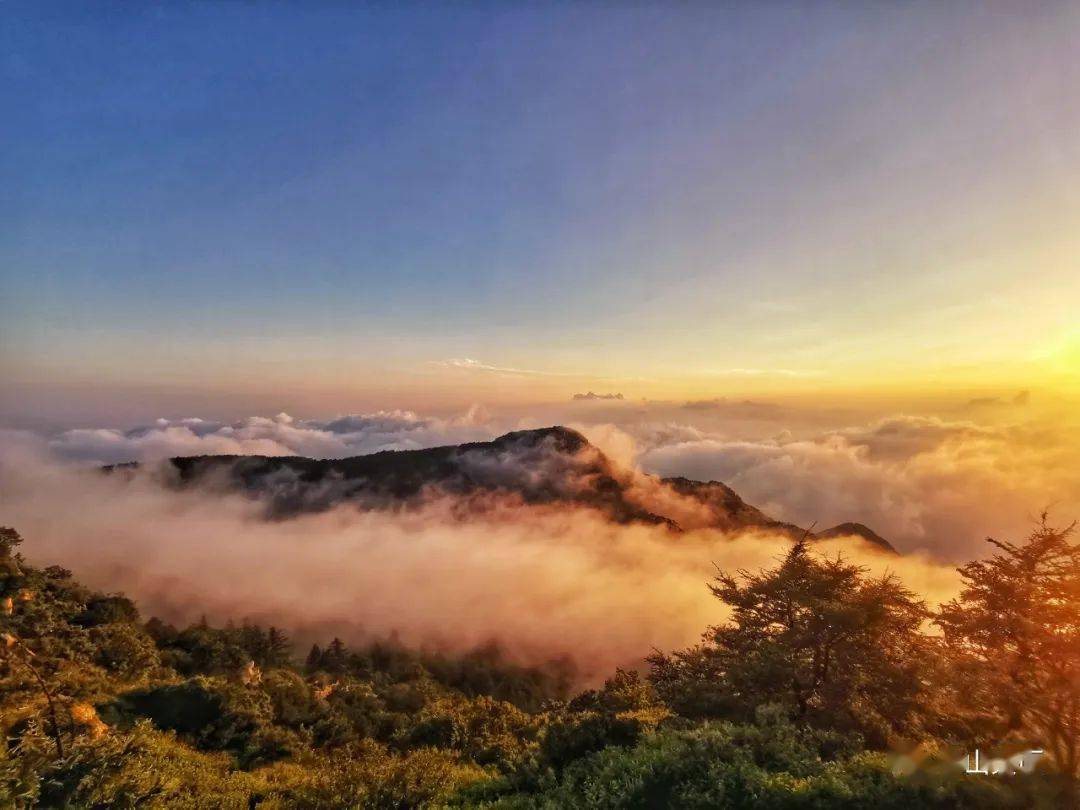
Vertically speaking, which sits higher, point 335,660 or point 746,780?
point 746,780

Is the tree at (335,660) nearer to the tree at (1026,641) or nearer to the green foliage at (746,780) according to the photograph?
the green foliage at (746,780)

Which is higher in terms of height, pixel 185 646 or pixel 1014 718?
pixel 1014 718

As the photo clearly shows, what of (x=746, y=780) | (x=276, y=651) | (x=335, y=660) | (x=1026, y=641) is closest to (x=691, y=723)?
(x=746, y=780)

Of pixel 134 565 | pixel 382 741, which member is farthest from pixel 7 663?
pixel 134 565

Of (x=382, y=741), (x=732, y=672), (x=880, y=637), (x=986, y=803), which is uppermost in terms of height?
(x=986, y=803)

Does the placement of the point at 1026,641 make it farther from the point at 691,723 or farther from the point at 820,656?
the point at 691,723

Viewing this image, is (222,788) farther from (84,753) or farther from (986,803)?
(986,803)
